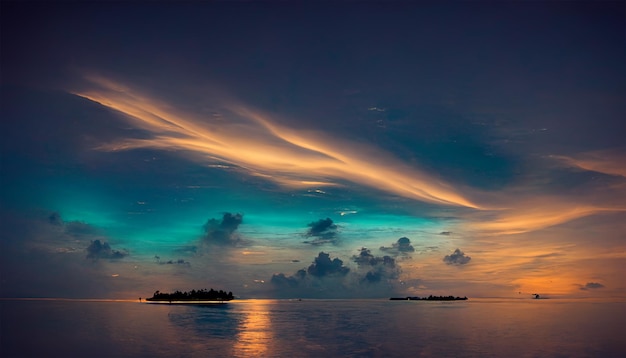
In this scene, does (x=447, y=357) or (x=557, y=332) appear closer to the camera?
(x=447, y=357)

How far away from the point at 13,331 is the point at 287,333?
37.3 metres

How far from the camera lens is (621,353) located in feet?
141

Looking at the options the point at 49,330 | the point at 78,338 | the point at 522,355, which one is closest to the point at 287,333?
the point at 78,338

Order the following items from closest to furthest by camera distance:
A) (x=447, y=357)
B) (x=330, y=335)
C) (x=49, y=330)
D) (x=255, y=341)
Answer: (x=447, y=357) < (x=255, y=341) < (x=330, y=335) < (x=49, y=330)

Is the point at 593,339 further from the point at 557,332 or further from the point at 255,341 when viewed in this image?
the point at 255,341

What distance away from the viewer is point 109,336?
5712cm

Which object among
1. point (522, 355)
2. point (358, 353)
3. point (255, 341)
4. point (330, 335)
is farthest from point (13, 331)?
point (522, 355)

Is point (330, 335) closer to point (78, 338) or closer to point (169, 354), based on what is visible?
→ point (169, 354)

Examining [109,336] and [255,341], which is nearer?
[255,341]

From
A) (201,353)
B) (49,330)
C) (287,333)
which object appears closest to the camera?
(201,353)

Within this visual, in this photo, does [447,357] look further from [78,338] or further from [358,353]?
[78,338]

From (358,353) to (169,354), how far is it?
52.6 feet

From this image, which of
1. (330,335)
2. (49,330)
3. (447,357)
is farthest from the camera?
(49,330)

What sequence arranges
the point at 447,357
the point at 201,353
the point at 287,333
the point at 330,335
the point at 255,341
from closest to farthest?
the point at 447,357
the point at 201,353
the point at 255,341
the point at 330,335
the point at 287,333
